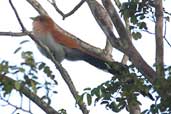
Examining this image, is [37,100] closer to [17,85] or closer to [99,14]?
[17,85]

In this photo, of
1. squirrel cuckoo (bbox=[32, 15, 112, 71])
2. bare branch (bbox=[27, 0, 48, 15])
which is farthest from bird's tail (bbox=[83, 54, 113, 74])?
bare branch (bbox=[27, 0, 48, 15])

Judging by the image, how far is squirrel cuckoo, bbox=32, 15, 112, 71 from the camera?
18.0ft

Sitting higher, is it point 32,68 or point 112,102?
point 32,68

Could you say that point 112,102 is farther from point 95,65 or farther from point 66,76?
point 95,65

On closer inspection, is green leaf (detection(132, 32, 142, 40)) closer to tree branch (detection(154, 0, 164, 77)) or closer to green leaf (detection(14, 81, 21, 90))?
tree branch (detection(154, 0, 164, 77))

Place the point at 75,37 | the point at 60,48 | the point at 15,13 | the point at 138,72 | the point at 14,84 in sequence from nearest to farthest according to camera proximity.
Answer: the point at 14,84
the point at 15,13
the point at 138,72
the point at 60,48
the point at 75,37

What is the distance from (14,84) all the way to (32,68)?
247mm

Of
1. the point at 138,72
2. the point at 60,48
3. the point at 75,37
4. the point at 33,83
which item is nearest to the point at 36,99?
the point at 33,83

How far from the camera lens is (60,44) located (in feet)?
18.1

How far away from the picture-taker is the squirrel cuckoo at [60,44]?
18.0 feet

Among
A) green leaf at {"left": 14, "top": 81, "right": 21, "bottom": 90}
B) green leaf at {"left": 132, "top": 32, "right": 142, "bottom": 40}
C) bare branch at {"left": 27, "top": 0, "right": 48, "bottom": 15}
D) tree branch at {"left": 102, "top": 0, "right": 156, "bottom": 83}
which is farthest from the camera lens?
bare branch at {"left": 27, "top": 0, "right": 48, "bottom": 15}

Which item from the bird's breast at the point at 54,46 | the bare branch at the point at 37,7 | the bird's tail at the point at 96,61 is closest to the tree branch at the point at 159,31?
the bird's tail at the point at 96,61

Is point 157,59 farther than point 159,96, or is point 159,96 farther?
point 157,59

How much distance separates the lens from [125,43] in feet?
15.7
